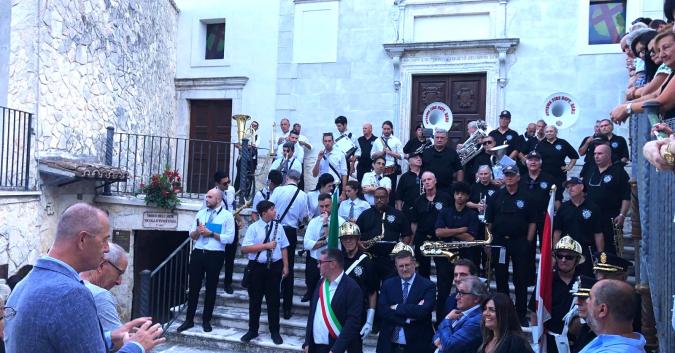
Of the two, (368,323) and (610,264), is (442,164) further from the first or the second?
(610,264)

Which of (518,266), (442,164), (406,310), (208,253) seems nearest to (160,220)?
(208,253)

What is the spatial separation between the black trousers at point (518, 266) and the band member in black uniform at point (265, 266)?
2.89m

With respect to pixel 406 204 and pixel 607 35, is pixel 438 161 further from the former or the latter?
pixel 607 35

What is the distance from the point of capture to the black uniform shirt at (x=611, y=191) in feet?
25.5

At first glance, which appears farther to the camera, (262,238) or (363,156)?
(363,156)

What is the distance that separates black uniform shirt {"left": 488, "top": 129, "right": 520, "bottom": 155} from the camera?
35.9ft

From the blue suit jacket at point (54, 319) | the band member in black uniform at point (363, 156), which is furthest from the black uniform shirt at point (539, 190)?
the blue suit jacket at point (54, 319)

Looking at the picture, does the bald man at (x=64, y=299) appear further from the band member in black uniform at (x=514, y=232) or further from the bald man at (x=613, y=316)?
the band member in black uniform at (x=514, y=232)

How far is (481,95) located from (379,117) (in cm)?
238

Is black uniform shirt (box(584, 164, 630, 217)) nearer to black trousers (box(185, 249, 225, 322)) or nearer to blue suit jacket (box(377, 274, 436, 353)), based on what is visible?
blue suit jacket (box(377, 274, 436, 353))

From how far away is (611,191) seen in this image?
7777mm

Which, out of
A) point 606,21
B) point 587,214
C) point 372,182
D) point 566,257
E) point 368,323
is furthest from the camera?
point 606,21

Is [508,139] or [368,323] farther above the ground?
[508,139]

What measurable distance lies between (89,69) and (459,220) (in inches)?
317
